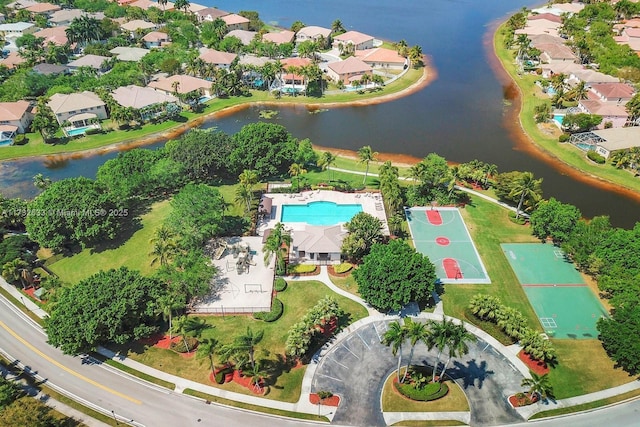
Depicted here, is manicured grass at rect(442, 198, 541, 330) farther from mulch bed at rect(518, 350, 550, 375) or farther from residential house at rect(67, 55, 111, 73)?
residential house at rect(67, 55, 111, 73)

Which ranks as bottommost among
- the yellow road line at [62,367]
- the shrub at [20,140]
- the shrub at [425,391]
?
the shrub at [20,140]

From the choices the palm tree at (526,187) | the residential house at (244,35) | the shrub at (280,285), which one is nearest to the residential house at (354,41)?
the residential house at (244,35)

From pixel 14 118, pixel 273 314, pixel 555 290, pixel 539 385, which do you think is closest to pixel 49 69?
pixel 14 118

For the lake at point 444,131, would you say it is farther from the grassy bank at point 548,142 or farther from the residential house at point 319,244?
the residential house at point 319,244

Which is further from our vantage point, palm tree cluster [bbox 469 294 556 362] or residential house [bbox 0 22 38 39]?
residential house [bbox 0 22 38 39]

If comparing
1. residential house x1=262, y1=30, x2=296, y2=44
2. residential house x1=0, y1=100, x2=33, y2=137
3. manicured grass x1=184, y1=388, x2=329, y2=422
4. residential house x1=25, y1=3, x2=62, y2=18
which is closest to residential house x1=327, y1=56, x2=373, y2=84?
residential house x1=262, y1=30, x2=296, y2=44

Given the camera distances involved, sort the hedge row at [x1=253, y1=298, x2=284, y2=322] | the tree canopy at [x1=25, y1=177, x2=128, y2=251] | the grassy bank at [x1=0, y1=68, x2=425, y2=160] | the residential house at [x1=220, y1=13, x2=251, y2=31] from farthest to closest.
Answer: the residential house at [x1=220, y1=13, x2=251, y2=31], the grassy bank at [x1=0, y1=68, x2=425, y2=160], the tree canopy at [x1=25, y1=177, x2=128, y2=251], the hedge row at [x1=253, y1=298, x2=284, y2=322]
